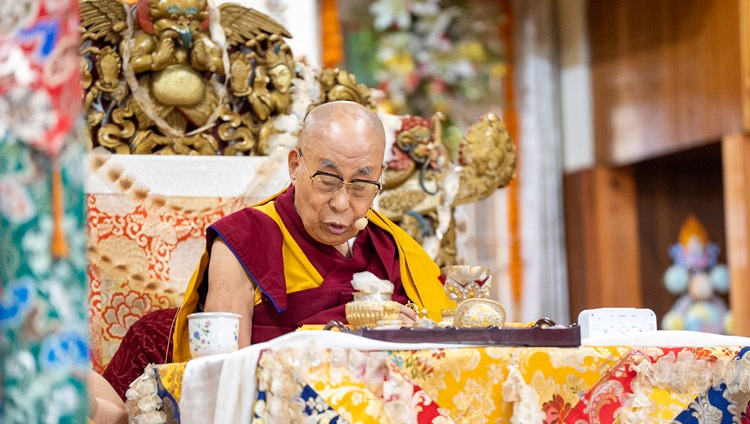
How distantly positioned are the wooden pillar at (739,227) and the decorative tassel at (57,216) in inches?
209

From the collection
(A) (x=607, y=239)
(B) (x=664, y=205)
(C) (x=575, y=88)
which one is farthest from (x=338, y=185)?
(C) (x=575, y=88)

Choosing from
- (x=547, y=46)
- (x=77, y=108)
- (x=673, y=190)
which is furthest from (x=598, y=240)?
(x=77, y=108)

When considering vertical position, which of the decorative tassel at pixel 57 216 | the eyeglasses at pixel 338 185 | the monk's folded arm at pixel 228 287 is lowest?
the monk's folded arm at pixel 228 287

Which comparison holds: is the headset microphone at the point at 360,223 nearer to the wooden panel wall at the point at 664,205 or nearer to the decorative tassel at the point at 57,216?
the decorative tassel at the point at 57,216

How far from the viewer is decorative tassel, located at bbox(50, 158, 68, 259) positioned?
5.02ft

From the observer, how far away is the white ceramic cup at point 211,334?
7.55 feet

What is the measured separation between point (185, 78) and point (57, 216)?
230 centimetres

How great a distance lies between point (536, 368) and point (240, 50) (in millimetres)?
2113

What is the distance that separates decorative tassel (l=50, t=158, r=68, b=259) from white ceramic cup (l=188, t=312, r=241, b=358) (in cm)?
79

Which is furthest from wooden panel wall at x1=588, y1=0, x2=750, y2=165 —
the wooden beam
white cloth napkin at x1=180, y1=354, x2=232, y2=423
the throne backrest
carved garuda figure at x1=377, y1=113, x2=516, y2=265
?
white cloth napkin at x1=180, y1=354, x2=232, y2=423

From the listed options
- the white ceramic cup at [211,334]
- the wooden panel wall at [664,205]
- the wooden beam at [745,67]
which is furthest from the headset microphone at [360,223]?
the wooden panel wall at [664,205]

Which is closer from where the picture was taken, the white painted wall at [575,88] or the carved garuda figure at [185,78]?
the carved garuda figure at [185,78]

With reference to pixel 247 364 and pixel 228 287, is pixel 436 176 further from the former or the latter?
pixel 247 364

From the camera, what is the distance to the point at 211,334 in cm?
231
